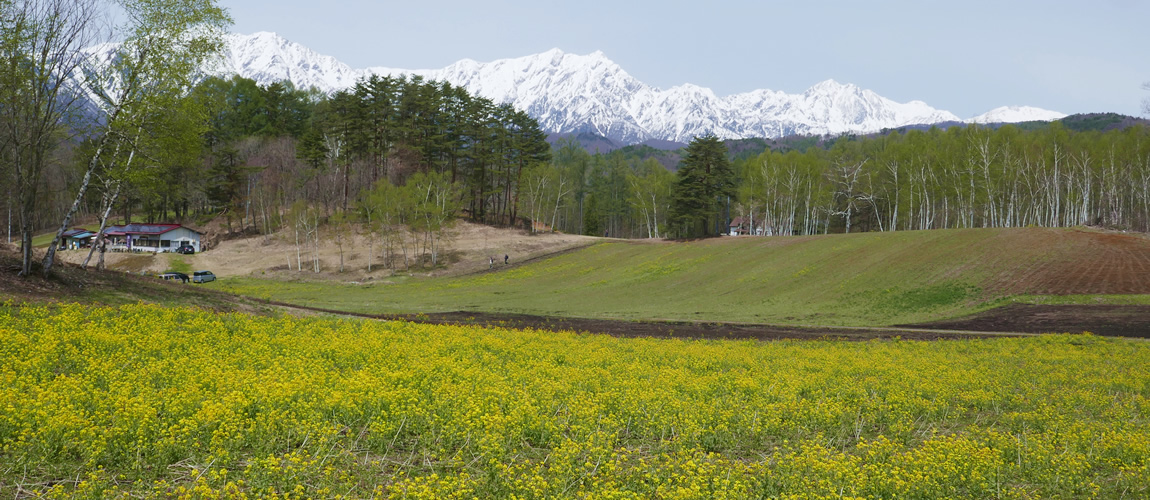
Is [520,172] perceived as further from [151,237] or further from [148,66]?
[148,66]

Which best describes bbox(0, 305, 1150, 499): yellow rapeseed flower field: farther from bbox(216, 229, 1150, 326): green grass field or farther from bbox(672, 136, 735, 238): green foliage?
bbox(672, 136, 735, 238): green foliage

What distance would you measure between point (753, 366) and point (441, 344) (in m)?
8.99

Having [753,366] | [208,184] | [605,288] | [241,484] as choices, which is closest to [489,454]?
[241,484]

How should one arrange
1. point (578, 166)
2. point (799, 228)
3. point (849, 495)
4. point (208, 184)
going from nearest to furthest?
point (849, 495), point (208, 184), point (799, 228), point (578, 166)

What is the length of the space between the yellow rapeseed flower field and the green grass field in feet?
69.7

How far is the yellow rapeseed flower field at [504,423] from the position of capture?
7371 mm

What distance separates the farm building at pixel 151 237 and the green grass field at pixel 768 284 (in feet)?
93.9

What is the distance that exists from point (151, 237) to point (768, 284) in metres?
83.9

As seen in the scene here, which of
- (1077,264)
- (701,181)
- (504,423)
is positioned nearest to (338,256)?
(701,181)

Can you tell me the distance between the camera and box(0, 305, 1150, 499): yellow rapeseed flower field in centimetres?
737

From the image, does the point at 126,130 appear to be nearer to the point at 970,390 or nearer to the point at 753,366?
the point at 753,366

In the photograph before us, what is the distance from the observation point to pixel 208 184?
287 ft

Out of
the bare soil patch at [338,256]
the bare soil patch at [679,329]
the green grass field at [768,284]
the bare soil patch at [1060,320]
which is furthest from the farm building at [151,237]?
the bare soil patch at [1060,320]

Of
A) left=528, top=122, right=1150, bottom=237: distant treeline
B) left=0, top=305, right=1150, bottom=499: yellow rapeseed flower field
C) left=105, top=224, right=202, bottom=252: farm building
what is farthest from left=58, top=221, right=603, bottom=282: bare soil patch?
left=0, top=305, right=1150, bottom=499: yellow rapeseed flower field
